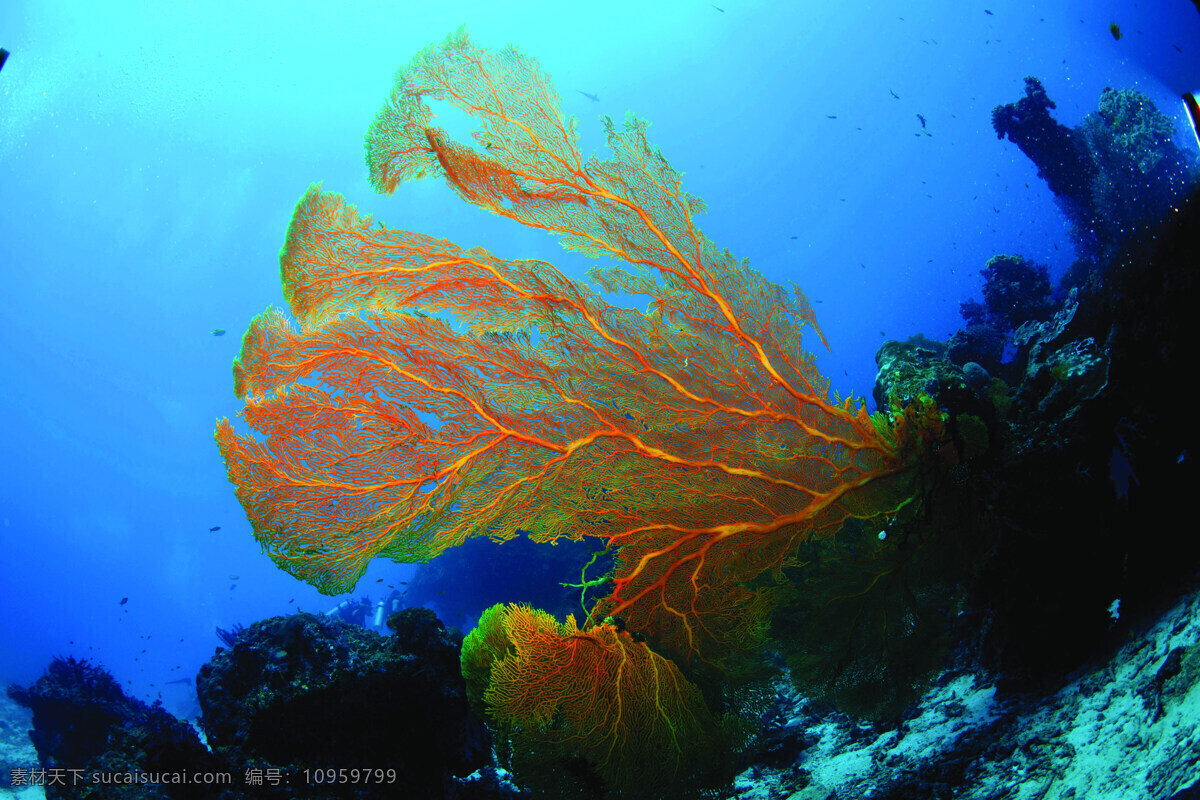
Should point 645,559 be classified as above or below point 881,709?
above

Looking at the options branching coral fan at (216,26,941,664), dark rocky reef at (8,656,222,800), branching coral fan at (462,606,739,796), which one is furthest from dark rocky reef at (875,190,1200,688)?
dark rocky reef at (8,656,222,800)

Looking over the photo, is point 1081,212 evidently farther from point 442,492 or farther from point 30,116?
point 30,116

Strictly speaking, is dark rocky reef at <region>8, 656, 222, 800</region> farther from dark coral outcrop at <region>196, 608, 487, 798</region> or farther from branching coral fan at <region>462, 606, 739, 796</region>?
branching coral fan at <region>462, 606, 739, 796</region>

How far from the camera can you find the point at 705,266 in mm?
3668

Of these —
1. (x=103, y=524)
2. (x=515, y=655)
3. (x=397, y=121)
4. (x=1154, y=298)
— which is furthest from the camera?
(x=103, y=524)

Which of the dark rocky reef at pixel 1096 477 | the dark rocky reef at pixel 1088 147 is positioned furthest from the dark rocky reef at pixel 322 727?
the dark rocky reef at pixel 1088 147

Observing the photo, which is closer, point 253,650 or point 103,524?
point 253,650

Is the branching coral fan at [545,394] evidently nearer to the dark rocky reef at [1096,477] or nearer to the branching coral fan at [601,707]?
the branching coral fan at [601,707]

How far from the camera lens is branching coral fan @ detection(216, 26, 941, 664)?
3305mm

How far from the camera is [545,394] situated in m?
3.52

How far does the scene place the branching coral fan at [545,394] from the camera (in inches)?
130

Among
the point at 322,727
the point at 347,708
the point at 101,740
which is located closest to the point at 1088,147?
the point at 347,708

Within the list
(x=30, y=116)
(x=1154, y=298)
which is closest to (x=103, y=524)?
(x=30, y=116)

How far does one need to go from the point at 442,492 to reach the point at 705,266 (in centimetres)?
267
